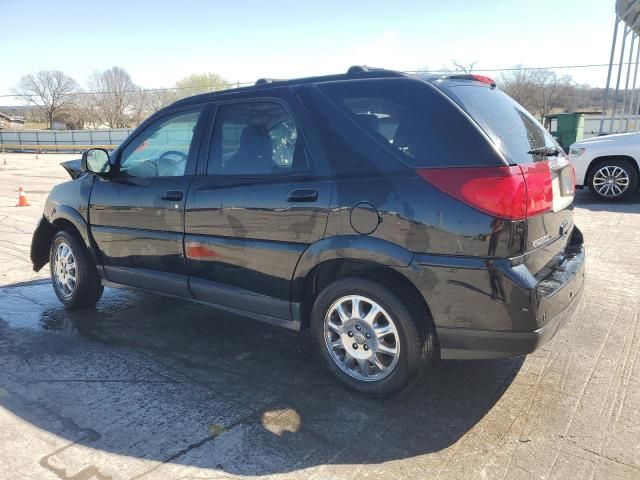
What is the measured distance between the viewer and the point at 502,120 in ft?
10.1

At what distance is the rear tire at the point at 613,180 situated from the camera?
9.85 meters

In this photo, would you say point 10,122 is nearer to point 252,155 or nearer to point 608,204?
point 608,204

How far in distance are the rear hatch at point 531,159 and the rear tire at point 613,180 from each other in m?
7.56

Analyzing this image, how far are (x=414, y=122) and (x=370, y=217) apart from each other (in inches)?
23.1

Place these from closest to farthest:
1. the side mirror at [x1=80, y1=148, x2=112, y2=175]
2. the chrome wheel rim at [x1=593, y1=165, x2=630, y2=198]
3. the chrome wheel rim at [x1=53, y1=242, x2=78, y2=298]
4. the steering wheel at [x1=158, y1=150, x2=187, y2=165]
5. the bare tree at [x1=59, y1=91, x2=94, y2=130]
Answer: the steering wheel at [x1=158, y1=150, x2=187, y2=165] < the side mirror at [x1=80, y1=148, x2=112, y2=175] < the chrome wheel rim at [x1=53, y1=242, x2=78, y2=298] < the chrome wheel rim at [x1=593, y1=165, x2=630, y2=198] < the bare tree at [x1=59, y1=91, x2=94, y2=130]

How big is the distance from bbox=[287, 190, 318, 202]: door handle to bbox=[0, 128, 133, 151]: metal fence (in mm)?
42508

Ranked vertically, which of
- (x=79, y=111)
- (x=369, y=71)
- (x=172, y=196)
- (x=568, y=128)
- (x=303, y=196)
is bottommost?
(x=172, y=196)

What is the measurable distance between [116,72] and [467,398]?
88591 mm

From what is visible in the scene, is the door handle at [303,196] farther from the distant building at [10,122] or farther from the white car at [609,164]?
the distant building at [10,122]

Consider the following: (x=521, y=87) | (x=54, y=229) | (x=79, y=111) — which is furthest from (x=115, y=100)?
(x=54, y=229)

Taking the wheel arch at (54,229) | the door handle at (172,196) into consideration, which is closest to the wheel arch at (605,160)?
the door handle at (172,196)

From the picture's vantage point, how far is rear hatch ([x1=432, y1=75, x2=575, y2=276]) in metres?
2.78

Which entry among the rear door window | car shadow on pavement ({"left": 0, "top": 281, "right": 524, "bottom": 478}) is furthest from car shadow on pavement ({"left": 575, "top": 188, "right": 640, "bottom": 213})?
the rear door window

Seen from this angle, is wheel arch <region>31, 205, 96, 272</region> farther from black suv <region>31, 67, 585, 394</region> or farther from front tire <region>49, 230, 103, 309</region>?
black suv <region>31, 67, 585, 394</region>
